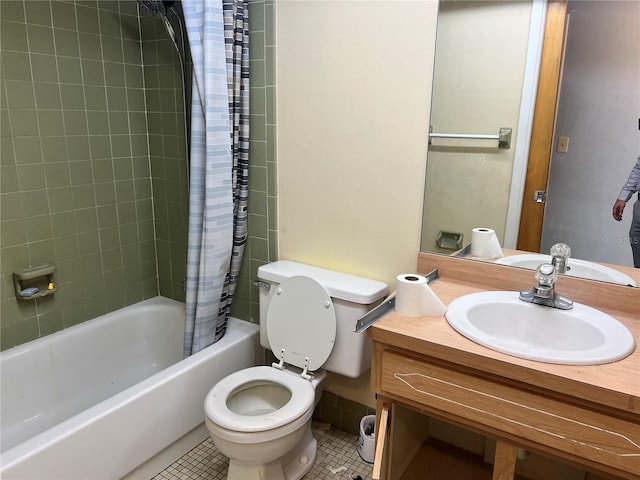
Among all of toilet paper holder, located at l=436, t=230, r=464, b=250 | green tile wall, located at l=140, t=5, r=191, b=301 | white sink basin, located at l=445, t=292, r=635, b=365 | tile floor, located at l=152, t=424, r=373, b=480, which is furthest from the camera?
green tile wall, located at l=140, t=5, r=191, b=301

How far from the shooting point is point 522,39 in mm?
1538

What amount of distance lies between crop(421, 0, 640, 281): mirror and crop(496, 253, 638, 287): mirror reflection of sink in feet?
0.06

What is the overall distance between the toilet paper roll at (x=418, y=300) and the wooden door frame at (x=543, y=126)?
1.45ft

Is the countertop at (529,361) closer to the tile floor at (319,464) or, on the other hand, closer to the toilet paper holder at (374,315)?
the toilet paper holder at (374,315)

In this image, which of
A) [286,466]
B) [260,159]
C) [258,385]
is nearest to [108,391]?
[258,385]

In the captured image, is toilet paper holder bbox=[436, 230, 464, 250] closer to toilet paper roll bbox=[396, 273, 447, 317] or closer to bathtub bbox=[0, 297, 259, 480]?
toilet paper roll bbox=[396, 273, 447, 317]

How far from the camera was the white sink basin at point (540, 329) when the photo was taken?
1179mm

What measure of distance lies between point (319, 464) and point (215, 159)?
1.33 m

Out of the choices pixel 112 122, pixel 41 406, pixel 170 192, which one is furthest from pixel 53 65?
pixel 41 406

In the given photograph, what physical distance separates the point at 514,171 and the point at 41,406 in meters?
2.15

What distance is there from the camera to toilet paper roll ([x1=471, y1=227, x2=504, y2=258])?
1.67 m

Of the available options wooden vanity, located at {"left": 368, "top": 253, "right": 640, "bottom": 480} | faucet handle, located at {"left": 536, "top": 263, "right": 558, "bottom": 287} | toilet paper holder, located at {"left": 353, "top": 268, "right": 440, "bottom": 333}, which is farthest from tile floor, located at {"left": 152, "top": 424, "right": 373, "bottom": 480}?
faucet handle, located at {"left": 536, "top": 263, "right": 558, "bottom": 287}

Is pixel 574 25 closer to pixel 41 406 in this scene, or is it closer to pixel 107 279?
pixel 107 279

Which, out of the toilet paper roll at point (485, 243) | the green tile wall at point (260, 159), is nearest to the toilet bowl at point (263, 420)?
the green tile wall at point (260, 159)
